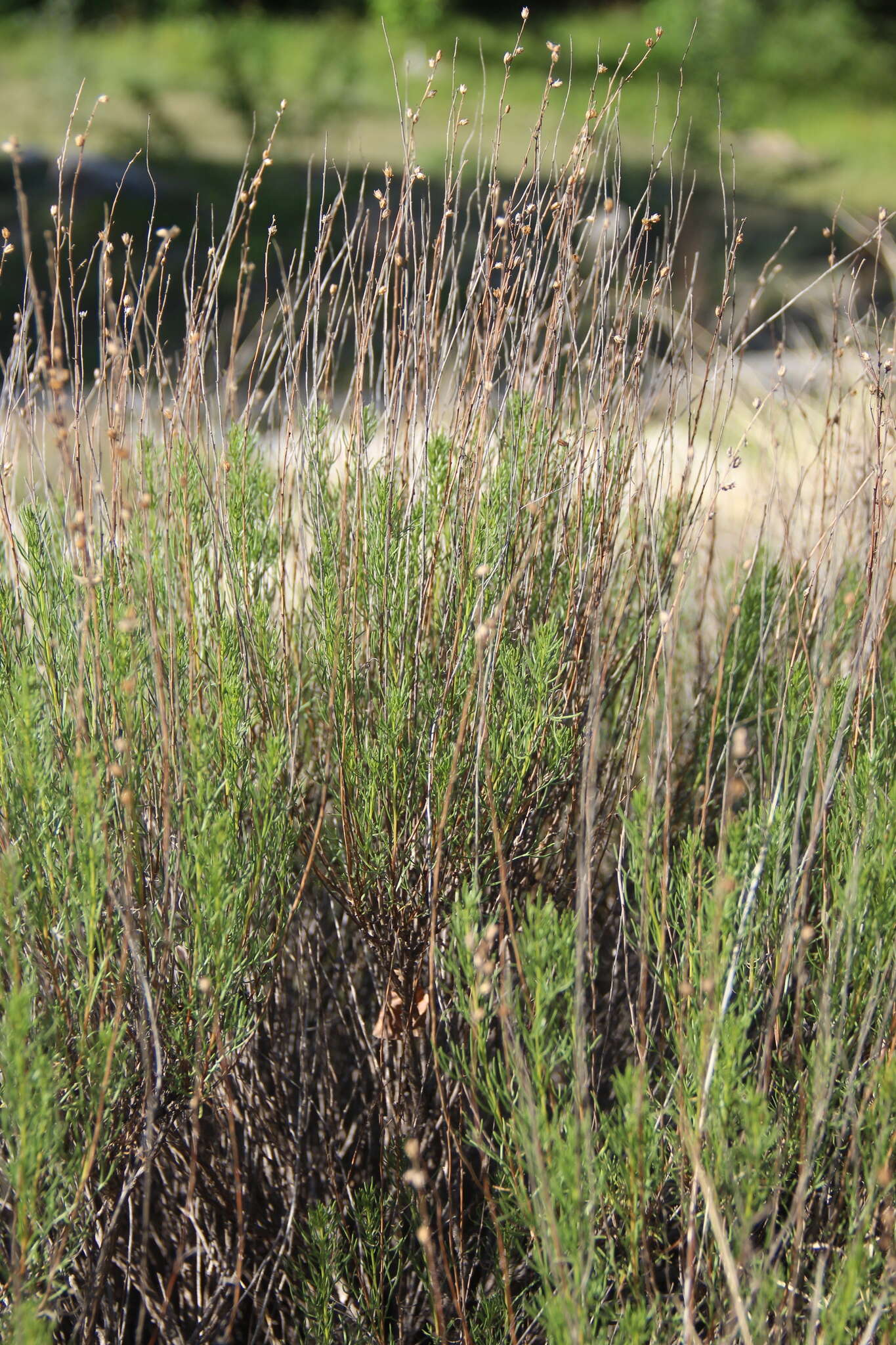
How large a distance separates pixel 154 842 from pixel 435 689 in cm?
49

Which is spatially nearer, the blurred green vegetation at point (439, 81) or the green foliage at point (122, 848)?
the green foliage at point (122, 848)

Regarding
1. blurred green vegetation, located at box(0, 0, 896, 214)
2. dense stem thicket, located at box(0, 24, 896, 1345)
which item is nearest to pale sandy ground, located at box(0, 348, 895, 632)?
dense stem thicket, located at box(0, 24, 896, 1345)

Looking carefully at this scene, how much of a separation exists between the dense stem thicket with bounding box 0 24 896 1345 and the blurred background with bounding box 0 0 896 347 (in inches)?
276

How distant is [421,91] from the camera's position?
12078 millimetres

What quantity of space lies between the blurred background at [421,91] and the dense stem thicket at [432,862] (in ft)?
23.0

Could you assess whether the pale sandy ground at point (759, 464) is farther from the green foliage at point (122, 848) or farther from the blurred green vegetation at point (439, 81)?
the blurred green vegetation at point (439, 81)

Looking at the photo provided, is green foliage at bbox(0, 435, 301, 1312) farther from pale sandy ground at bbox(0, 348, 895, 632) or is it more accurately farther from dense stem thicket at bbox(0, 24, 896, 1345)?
pale sandy ground at bbox(0, 348, 895, 632)

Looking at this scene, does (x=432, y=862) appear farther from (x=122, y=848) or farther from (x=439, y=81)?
(x=439, y=81)

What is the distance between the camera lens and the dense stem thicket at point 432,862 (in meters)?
1.37

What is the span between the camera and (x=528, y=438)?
1.89m

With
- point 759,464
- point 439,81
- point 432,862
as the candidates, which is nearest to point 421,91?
point 439,81

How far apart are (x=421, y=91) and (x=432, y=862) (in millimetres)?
12215

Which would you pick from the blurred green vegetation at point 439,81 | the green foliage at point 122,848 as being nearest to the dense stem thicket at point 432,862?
the green foliage at point 122,848

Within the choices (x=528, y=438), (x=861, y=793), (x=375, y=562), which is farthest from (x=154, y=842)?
(x=861, y=793)
